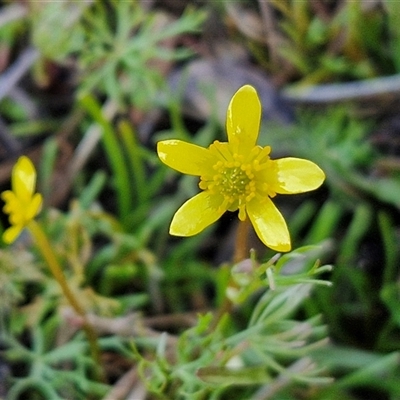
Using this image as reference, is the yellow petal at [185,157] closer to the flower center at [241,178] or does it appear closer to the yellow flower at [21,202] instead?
the flower center at [241,178]

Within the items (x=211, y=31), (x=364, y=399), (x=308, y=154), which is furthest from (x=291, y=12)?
(x=364, y=399)

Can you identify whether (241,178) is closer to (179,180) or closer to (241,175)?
(241,175)

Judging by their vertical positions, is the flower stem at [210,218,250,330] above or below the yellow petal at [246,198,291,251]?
below

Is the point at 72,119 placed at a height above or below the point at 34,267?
above

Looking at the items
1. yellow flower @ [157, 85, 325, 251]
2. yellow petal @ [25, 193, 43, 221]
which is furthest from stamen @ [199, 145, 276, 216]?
yellow petal @ [25, 193, 43, 221]

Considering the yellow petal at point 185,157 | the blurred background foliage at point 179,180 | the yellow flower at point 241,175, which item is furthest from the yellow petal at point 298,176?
the blurred background foliage at point 179,180

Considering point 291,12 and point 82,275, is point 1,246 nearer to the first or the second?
point 82,275

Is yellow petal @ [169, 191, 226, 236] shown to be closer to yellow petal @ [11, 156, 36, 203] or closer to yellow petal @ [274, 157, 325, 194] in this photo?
yellow petal @ [274, 157, 325, 194]
